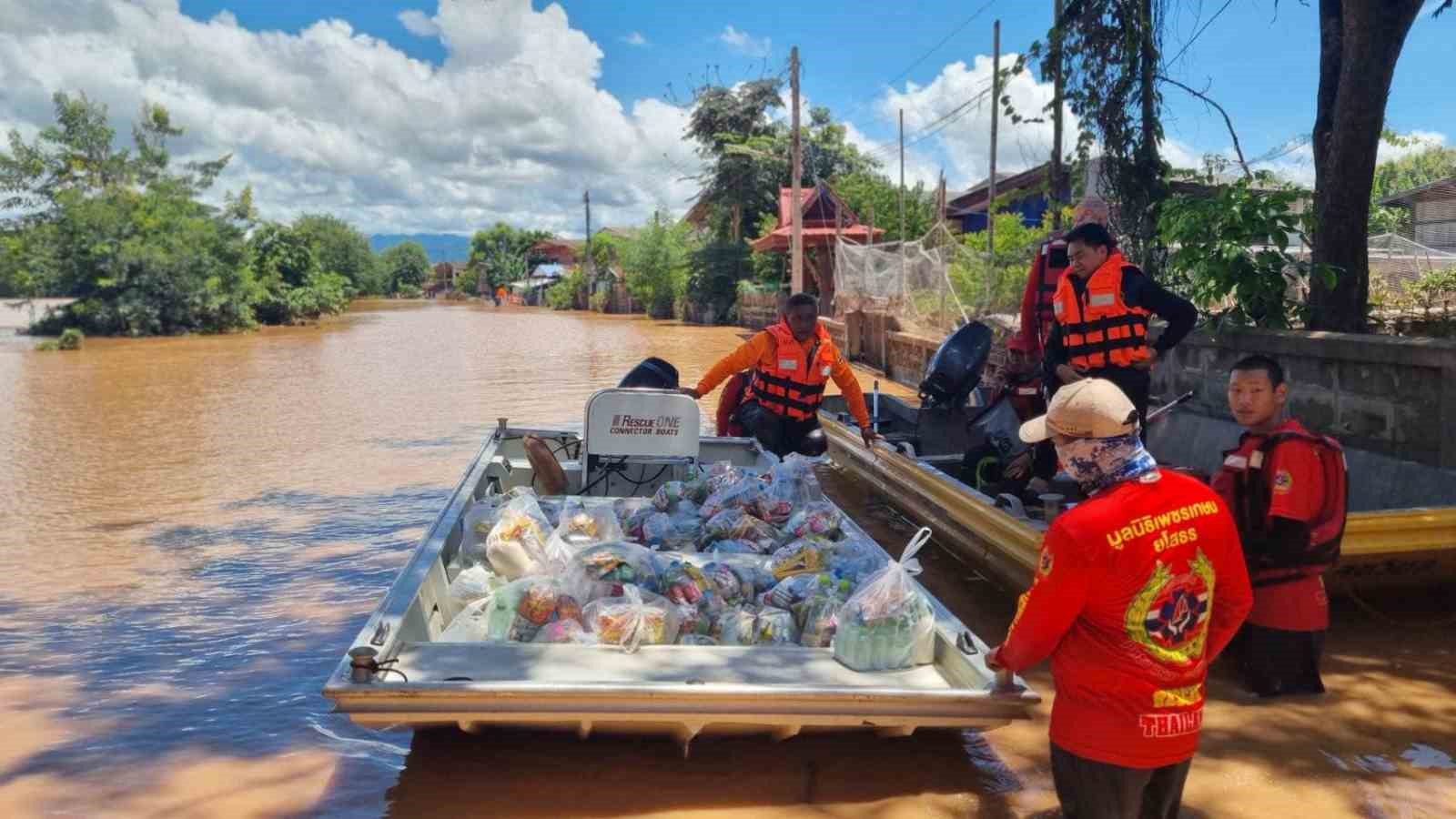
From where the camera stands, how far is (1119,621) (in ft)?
8.09

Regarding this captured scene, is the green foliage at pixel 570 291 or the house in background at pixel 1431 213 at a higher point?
the house in background at pixel 1431 213

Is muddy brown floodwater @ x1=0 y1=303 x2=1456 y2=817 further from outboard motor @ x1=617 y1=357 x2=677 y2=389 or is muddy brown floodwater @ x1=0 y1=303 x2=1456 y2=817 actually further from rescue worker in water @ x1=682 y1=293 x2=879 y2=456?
outboard motor @ x1=617 y1=357 x2=677 y2=389

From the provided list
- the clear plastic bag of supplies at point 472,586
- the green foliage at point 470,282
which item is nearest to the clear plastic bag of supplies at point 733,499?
the clear plastic bag of supplies at point 472,586

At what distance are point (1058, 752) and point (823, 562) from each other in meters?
2.37

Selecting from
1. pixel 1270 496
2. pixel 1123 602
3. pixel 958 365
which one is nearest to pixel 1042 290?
pixel 958 365

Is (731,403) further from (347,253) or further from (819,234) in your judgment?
(347,253)

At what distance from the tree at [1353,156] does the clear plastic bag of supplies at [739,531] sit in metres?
4.28

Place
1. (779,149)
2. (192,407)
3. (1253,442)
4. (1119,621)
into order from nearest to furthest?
(1119,621) → (1253,442) → (192,407) → (779,149)

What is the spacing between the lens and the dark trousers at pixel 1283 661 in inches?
180

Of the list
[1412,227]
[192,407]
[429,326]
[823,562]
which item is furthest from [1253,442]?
[429,326]

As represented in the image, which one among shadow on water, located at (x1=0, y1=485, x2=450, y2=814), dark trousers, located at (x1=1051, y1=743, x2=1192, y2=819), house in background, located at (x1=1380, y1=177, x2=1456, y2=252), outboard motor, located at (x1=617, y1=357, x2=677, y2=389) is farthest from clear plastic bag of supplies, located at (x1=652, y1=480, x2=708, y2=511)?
house in background, located at (x1=1380, y1=177, x2=1456, y2=252)

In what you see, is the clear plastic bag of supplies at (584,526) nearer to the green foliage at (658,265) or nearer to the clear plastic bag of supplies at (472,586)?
the clear plastic bag of supplies at (472,586)

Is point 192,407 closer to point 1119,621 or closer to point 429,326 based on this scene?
point 1119,621

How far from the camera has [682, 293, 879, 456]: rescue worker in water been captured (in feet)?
24.4
